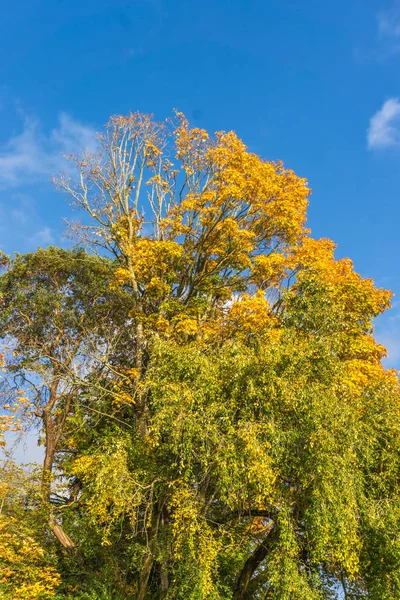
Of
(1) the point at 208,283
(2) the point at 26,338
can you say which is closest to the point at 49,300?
(2) the point at 26,338

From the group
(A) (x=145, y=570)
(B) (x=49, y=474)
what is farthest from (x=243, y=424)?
(B) (x=49, y=474)

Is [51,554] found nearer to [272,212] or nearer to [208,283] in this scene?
[208,283]

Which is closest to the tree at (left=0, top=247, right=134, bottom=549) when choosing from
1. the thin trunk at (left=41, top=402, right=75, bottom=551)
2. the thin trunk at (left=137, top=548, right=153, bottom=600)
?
the thin trunk at (left=41, top=402, right=75, bottom=551)

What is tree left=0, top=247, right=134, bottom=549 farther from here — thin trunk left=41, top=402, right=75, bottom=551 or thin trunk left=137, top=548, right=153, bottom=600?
thin trunk left=137, top=548, right=153, bottom=600

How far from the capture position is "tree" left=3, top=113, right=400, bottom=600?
927 centimetres

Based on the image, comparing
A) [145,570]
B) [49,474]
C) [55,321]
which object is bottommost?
[145,570]

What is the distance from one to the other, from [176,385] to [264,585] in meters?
7.71

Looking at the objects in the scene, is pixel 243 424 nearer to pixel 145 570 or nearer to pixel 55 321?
pixel 145 570

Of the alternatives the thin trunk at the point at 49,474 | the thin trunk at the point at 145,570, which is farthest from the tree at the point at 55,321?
the thin trunk at the point at 145,570

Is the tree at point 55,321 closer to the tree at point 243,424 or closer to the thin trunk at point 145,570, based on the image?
the tree at point 243,424

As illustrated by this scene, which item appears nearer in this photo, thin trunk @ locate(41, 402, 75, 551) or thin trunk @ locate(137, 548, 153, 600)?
thin trunk @ locate(137, 548, 153, 600)

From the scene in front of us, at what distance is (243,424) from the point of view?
374 inches

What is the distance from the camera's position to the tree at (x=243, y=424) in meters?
9.27

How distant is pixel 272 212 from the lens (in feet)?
54.4
